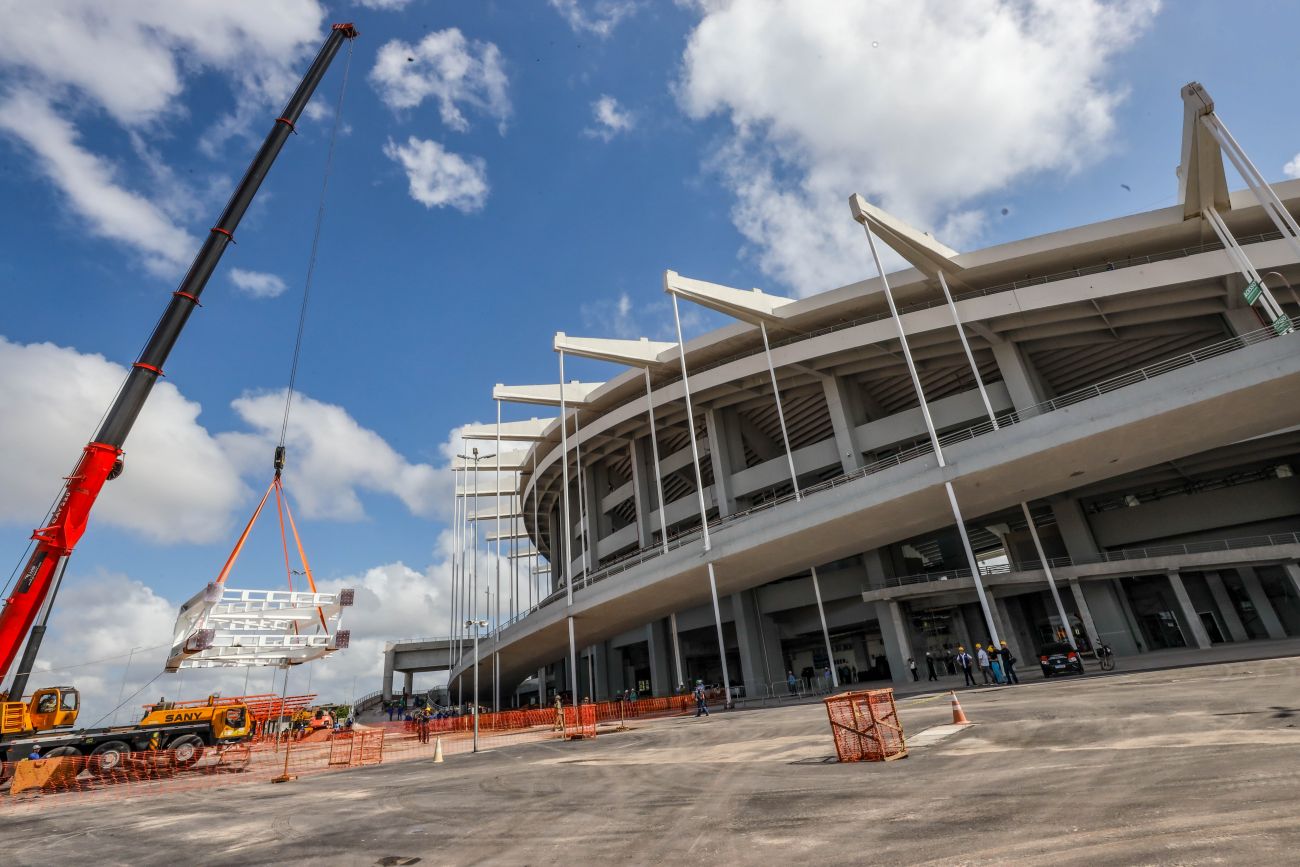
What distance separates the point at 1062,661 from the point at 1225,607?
53.7 feet

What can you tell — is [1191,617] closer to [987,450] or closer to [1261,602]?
[1261,602]

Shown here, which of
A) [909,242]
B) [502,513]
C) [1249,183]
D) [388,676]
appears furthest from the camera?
[388,676]

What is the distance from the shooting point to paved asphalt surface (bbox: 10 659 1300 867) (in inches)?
190

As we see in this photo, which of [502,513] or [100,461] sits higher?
[502,513]

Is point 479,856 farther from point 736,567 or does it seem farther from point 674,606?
point 674,606

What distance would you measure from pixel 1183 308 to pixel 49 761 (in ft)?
146

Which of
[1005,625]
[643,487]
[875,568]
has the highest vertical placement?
[643,487]

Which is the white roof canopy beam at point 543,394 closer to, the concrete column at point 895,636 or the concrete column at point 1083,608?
the concrete column at point 895,636

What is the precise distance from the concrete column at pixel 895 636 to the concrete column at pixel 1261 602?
14.9m

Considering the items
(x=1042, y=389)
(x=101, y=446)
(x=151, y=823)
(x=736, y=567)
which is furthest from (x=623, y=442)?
(x=151, y=823)

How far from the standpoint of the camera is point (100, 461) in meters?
16.7

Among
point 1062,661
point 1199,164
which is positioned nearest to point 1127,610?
point 1062,661

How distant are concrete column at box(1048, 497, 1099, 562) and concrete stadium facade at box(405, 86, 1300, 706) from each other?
99mm

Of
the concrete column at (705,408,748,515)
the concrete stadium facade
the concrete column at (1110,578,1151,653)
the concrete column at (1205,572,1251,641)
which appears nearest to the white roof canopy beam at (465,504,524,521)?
the concrete stadium facade
